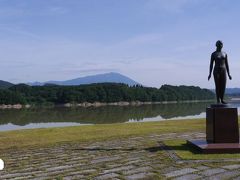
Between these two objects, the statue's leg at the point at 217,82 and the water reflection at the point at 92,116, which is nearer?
the statue's leg at the point at 217,82

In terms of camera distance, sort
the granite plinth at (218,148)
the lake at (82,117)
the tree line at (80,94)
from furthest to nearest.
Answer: the tree line at (80,94) < the lake at (82,117) < the granite plinth at (218,148)

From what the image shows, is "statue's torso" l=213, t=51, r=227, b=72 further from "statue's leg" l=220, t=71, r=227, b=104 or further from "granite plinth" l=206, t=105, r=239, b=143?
"granite plinth" l=206, t=105, r=239, b=143

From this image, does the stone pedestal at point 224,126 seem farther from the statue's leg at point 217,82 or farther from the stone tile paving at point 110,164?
the stone tile paving at point 110,164

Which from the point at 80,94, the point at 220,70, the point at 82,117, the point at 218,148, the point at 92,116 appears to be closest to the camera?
the point at 218,148

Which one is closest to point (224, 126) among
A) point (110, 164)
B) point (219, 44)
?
point (219, 44)

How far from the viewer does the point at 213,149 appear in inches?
329

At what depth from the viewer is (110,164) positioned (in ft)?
24.1

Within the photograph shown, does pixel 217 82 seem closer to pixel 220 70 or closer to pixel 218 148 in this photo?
pixel 220 70

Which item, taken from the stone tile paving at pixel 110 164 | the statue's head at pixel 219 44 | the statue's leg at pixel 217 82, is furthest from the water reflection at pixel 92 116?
the statue's head at pixel 219 44

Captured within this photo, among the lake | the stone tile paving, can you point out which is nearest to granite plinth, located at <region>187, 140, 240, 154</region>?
the stone tile paving

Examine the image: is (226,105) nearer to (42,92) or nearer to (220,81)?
(220,81)

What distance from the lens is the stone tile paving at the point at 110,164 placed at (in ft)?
20.9

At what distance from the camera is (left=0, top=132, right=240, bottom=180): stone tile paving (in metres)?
6.36

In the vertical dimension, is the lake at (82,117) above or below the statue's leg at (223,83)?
below
